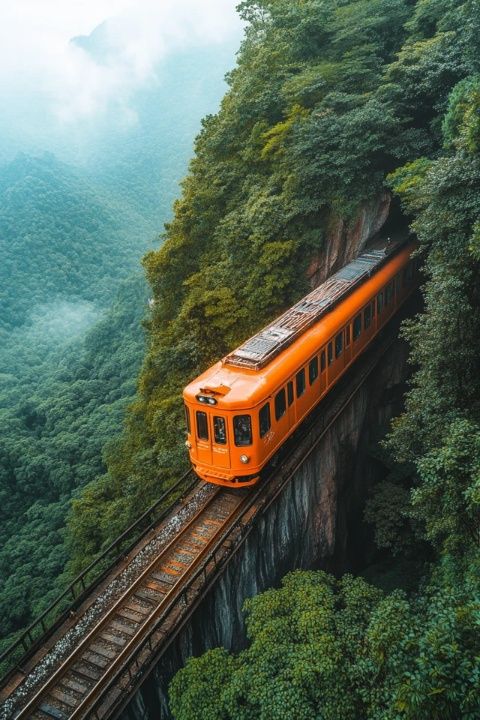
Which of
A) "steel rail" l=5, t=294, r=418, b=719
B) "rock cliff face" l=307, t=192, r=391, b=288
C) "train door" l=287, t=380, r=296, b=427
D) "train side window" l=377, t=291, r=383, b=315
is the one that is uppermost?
"rock cliff face" l=307, t=192, r=391, b=288

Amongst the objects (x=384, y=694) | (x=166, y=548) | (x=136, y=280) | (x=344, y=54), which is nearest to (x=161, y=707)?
(x=166, y=548)

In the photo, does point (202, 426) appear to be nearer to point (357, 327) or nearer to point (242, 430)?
point (242, 430)

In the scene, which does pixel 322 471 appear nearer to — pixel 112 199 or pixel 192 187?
pixel 192 187

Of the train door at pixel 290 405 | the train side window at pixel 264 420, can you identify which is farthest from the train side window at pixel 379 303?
the train side window at pixel 264 420

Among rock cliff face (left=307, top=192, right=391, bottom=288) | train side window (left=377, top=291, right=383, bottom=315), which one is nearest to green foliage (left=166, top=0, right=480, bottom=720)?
rock cliff face (left=307, top=192, right=391, bottom=288)

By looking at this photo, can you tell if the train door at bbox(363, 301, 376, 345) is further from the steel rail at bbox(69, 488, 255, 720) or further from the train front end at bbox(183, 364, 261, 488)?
the steel rail at bbox(69, 488, 255, 720)

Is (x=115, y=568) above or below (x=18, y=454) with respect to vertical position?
above
